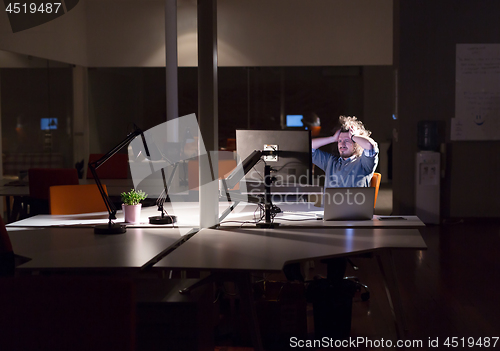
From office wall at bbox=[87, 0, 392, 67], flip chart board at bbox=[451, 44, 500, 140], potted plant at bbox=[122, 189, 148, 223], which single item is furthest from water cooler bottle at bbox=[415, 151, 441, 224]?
potted plant at bbox=[122, 189, 148, 223]

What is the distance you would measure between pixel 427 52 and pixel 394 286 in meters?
4.41

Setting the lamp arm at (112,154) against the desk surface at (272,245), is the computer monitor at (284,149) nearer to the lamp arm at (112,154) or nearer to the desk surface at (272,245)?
the desk surface at (272,245)

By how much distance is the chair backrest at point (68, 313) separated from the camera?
1319mm

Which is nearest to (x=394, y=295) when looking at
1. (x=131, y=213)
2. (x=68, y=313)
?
(x=131, y=213)

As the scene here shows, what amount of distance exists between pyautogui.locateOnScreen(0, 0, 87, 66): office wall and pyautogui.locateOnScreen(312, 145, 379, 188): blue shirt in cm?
483

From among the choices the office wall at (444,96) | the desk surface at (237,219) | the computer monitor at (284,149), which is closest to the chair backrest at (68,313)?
the desk surface at (237,219)

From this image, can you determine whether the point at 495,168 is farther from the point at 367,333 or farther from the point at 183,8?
the point at 183,8

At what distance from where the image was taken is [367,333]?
9.85 feet

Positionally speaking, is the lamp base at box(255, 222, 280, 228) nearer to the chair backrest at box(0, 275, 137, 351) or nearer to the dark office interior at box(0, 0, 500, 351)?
the dark office interior at box(0, 0, 500, 351)

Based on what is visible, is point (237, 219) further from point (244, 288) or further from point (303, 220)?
point (244, 288)

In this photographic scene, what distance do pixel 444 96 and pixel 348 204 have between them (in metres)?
3.98

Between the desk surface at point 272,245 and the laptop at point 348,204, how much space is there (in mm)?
224

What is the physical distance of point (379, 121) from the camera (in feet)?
27.7

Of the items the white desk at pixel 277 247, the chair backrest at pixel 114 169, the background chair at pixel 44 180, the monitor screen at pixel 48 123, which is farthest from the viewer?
the monitor screen at pixel 48 123
